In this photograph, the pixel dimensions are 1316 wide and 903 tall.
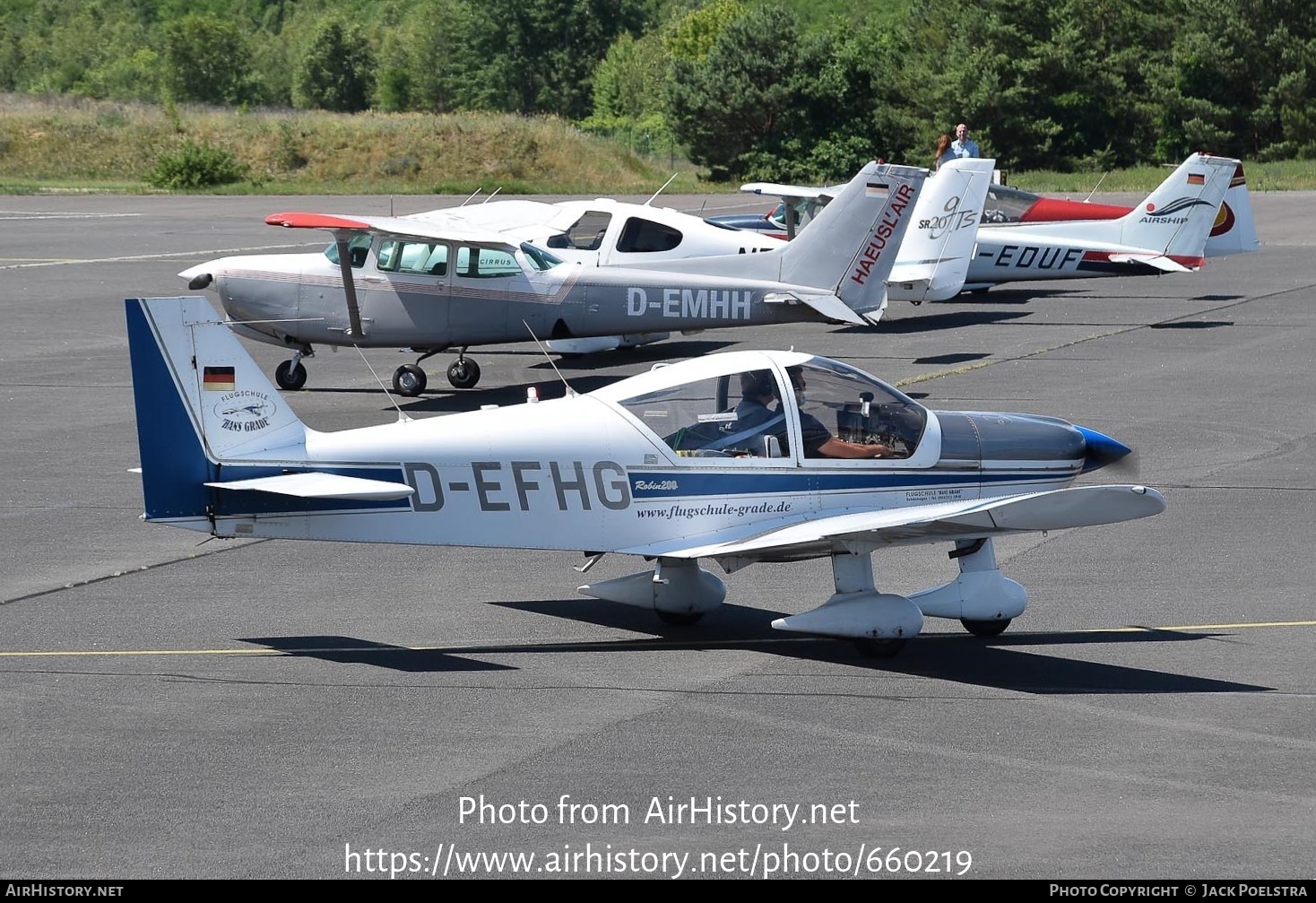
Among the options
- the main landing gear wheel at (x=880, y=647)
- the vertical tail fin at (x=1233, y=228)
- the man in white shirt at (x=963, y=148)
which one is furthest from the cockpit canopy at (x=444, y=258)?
the vertical tail fin at (x=1233, y=228)

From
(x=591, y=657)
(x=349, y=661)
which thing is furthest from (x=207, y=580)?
(x=591, y=657)

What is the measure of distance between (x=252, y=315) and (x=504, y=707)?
12305 millimetres

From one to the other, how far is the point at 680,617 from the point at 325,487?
2.40 m

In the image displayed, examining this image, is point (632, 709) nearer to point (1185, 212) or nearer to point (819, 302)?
point (819, 302)

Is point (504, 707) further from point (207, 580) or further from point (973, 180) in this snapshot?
point (973, 180)

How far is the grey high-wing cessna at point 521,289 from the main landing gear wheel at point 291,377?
370 millimetres

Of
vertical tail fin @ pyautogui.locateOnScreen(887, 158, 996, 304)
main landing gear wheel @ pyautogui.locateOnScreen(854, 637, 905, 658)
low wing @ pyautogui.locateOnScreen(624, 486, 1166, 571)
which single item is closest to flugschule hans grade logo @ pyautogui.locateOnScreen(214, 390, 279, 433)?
low wing @ pyautogui.locateOnScreen(624, 486, 1166, 571)

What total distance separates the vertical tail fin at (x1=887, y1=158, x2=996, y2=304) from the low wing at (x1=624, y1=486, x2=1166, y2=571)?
14149mm

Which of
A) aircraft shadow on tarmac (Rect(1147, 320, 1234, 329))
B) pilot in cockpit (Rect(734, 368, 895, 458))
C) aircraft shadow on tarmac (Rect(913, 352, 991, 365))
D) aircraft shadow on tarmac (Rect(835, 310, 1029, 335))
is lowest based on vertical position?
aircraft shadow on tarmac (Rect(835, 310, 1029, 335))

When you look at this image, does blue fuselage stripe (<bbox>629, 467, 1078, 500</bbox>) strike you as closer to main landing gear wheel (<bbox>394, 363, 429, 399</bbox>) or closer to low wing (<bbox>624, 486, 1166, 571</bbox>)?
low wing (<bbox>624, 486, 1166, 571</bbox>)

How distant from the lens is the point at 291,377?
1981 cm

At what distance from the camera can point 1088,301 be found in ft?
92.2

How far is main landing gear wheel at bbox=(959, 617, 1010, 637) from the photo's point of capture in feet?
31.5

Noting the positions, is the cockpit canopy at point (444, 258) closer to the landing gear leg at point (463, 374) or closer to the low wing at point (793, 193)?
the landing gear leg at point (463, 374)
